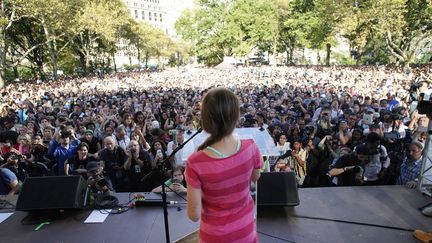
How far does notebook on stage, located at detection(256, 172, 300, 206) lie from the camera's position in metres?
3.87

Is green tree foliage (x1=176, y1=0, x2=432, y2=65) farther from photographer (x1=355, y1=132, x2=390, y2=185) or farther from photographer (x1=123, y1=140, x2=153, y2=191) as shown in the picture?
photographer (x1=123, y1=140, x2=153, y2=191)

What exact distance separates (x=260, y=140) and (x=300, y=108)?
767 cm

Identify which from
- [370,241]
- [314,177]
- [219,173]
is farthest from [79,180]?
[314,177]

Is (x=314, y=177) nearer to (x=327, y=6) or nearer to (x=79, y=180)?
(x=79, y=180)

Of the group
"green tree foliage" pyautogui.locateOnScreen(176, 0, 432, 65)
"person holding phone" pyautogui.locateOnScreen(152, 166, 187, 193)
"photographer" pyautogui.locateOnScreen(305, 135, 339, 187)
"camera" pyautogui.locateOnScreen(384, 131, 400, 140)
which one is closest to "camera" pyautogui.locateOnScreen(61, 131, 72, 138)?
"person holding phone" pyautogui.locateOnScreen(152, 166, 187, 193)

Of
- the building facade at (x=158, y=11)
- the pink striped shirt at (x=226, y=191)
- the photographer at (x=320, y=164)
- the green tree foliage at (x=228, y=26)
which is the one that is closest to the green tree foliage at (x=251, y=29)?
the green tree foliage at (x=228, y=26)

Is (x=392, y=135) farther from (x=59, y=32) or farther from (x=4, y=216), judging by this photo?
(x=59, y=32)

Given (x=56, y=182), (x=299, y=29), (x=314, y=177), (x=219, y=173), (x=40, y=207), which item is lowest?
(x=314, y=177)

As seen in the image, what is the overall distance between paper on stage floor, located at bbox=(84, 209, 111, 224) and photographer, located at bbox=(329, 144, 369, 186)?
11.2 ft

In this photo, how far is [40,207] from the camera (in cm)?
388

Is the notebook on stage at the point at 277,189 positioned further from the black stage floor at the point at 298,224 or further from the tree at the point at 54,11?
the tree at the point at 54,11

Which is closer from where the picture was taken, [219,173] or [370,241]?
[219,173]

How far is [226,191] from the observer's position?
1847 millimetres

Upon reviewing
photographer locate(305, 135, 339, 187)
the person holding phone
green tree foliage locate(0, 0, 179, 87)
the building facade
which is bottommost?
photographer locate(305, 135, 339, 187)
